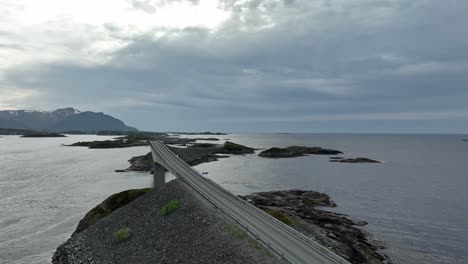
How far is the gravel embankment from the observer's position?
31391mm

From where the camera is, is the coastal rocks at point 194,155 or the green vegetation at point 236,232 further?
the coastal rocks at point 194,155

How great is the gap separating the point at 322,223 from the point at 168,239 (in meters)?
25.2

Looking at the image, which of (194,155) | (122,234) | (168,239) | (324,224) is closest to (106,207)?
(122,234)

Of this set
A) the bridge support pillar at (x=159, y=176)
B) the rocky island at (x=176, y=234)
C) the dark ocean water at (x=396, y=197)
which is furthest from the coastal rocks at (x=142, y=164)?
the rocky island at (x=176, y=234)

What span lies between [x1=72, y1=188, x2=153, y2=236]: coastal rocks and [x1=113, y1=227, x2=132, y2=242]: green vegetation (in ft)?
33.2

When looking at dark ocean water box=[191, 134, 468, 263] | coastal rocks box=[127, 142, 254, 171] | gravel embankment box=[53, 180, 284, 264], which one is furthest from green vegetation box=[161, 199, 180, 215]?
coastal rocks box=[127, 142, 254, 171]

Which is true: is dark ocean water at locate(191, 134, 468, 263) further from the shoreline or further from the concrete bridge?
the concrete bridge

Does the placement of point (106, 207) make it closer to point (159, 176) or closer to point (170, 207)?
point (170, 207)

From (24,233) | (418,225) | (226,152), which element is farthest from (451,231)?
(226,152)

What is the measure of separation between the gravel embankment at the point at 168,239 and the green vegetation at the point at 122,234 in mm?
558

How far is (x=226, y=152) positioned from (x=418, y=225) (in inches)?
5525

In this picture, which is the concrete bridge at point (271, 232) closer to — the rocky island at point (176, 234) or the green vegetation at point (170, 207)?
the rocky island at point (176, 234)

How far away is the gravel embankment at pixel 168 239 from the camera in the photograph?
31.4m

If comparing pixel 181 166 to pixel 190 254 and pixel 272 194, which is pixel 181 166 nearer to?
pixel 272 194
